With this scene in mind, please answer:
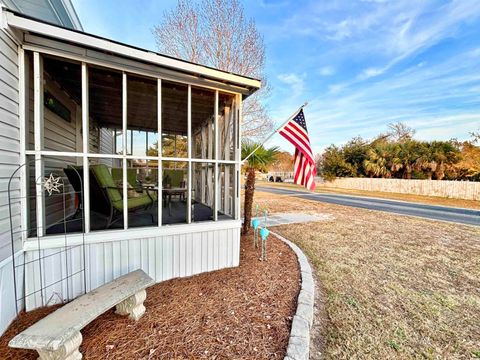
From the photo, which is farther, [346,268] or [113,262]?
[346,268]

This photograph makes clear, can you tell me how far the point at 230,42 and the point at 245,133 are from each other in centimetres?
456

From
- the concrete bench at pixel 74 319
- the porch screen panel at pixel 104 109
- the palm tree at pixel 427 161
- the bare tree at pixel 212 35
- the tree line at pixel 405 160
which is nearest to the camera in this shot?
the concrete bench at pixel 74 319

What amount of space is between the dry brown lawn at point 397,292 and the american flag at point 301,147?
1.62 metres

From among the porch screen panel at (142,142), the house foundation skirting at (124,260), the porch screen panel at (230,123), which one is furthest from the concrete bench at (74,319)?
the porch screen panel at (230,123)

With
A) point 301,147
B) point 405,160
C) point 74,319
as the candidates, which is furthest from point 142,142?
point 405,160

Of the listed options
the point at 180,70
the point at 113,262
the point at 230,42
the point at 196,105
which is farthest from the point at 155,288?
the point at 230,42

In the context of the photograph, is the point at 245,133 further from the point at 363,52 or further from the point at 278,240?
the point at 363,52

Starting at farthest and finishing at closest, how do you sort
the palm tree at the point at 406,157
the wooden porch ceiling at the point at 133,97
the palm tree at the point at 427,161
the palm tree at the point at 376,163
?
the palm tree at the point at 376,163 < the palm tree at the point at 406,157 < the palm tree at the point at 427,161 < the wooden porch ceiling at the point at 133,97

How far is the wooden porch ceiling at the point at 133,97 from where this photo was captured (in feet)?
10.9

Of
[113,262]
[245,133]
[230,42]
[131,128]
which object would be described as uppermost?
[230,42]

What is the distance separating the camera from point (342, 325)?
7.61 feet

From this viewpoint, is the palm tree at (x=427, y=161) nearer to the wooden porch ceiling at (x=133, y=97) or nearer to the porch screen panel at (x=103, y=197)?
the wooden porch ceiling at (x=133, y=97)

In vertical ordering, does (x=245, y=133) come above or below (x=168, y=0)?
below

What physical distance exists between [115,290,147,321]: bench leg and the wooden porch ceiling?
9.18 ft
